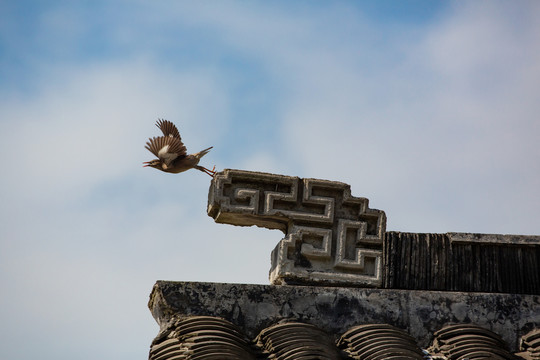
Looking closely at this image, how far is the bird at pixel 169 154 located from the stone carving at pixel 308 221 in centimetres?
48

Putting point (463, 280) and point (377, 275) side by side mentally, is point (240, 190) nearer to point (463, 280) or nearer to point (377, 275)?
point (377, 275)

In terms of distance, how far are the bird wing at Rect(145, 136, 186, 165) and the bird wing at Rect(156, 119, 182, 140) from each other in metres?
0.04

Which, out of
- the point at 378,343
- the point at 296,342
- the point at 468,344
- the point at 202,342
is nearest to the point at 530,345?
the point at 468,344

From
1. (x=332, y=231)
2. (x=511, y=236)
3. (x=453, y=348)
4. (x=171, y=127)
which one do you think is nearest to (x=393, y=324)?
(x=453, y=348)

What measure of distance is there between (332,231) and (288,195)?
0.45 meters

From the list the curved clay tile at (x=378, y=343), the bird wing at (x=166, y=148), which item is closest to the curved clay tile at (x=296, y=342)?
the curved clay tile at (x=378, y=343)

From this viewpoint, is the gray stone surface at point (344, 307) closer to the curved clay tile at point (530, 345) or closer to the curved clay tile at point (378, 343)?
the curved clay tile at point (530, 345)

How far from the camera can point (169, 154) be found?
284 inches

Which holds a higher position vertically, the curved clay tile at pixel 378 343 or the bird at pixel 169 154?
the bird at pixel 169 154

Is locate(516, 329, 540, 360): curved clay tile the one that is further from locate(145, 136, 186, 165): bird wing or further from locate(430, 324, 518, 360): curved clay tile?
locate(145, 136, 186, 165): bird wing

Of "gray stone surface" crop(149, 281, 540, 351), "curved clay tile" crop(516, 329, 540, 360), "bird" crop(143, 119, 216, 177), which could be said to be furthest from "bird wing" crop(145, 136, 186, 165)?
"curved clay tile" crop(516, 329, 540, 360)

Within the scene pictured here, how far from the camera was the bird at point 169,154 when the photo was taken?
7219 mm

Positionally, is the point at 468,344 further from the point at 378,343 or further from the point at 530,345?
the point at 378,343

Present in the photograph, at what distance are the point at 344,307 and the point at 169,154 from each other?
2017 mm
